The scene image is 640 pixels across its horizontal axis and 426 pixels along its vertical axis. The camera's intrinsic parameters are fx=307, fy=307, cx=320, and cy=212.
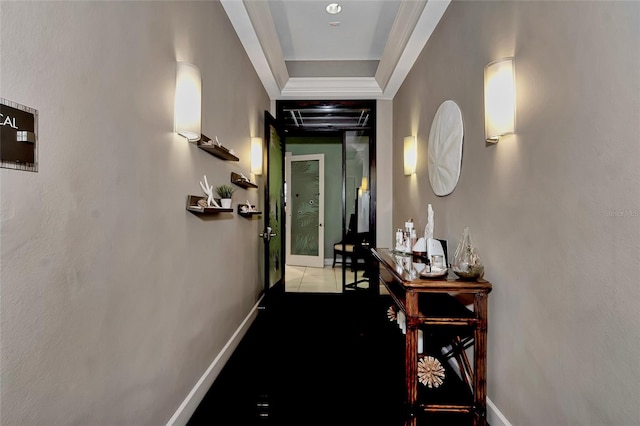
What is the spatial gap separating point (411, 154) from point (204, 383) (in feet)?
8.80

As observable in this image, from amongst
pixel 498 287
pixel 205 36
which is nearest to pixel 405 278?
pixel 498 287

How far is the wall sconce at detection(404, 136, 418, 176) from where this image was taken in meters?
3.12

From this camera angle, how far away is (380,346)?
2.73 m

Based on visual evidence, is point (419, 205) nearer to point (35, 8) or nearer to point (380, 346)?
point (380, 346)

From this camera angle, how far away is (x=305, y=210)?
257 inches

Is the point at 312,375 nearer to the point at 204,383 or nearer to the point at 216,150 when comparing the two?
Result: the point at 204,383

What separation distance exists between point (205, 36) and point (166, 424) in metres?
2.24

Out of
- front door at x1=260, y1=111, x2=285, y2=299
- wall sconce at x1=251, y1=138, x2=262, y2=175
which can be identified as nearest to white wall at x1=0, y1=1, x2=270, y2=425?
wall sconce at x1=251, y1=138, x2=262, y2=175

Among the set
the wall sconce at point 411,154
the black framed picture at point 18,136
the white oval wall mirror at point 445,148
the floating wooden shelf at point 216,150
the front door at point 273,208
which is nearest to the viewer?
the black framed picture at point 18,136

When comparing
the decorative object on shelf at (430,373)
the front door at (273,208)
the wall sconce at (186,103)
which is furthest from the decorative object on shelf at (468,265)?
the front door at (273,208)

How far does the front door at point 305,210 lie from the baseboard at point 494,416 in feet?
15.4

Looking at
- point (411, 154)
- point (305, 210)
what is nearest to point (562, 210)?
point (411, 154)

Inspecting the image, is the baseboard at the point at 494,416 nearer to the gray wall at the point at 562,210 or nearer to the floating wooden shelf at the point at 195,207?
the gray wall at the point at 562,210

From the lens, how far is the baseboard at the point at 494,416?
61.7 inches
